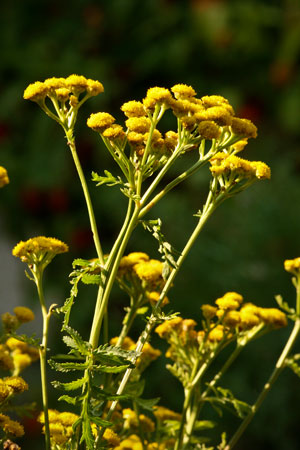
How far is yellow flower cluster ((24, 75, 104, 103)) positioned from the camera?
37.4 inches

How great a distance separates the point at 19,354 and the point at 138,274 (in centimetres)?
19

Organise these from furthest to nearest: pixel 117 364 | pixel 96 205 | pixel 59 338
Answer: pixel 96 205, pixel 59 338, pixel 117 364

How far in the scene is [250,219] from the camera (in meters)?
3.06

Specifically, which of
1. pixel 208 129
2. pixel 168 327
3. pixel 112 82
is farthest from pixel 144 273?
pixel 112 82

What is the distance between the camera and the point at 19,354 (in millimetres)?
1040

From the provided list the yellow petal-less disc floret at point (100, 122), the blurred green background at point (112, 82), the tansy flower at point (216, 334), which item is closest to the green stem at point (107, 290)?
the yellow petal-less disc floret at point (100, 122)

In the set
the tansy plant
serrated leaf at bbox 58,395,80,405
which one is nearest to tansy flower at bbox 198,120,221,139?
the tansy plant

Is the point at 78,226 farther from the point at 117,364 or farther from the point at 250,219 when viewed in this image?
the point at 117,364

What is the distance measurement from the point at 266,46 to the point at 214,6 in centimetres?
33

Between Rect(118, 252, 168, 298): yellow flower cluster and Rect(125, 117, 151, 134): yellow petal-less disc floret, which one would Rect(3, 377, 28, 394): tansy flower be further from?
Rect(125, 117, 151, 134): yellow petal-less disc floret

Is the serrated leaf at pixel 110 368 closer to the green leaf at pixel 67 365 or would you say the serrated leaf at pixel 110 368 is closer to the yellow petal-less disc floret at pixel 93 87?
the green leaf at pixel 67 365

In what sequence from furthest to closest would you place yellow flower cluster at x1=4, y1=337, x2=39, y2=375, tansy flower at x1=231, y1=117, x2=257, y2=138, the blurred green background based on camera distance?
1. the blurred green background
2. yellow flower cluster at x1=4, y1=337, x2=39, y2=375
3. tansy flower at x1=231, y1=117, x2=257, y2=138

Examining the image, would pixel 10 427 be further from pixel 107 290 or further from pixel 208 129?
pixel 208 129

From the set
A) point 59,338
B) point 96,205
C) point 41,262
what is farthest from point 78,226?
point 41,262
